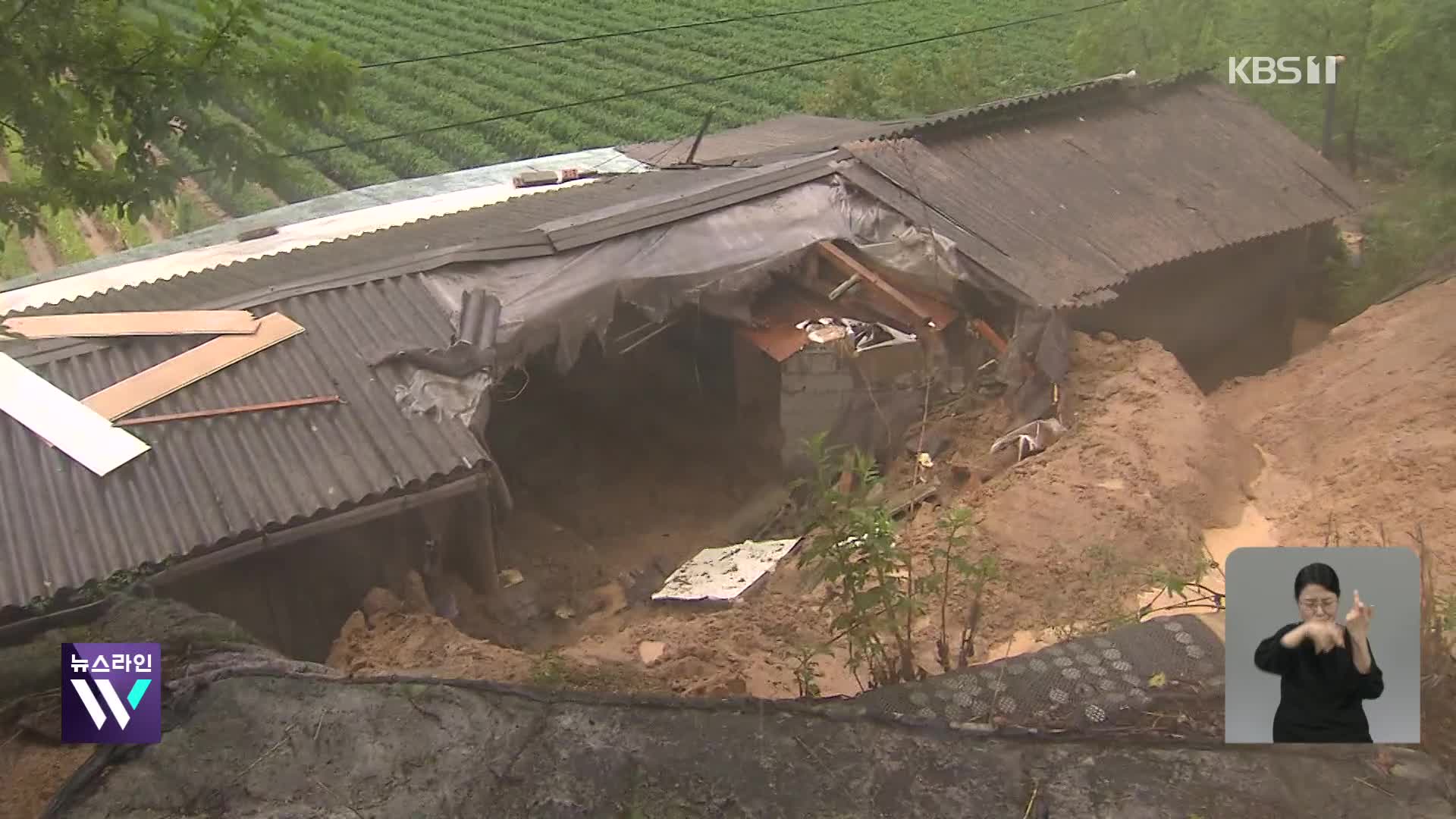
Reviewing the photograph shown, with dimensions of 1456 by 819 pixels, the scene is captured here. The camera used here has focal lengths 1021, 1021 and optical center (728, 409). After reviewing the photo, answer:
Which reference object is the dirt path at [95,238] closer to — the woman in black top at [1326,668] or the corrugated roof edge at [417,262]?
→ the corrugated roof edge at [417,262]

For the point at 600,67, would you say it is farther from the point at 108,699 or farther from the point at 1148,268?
the point at 108,699

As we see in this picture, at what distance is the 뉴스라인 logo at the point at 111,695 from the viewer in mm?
3129

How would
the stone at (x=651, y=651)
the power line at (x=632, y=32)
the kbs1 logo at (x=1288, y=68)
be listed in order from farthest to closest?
the power line at (x=632, y=32)
the kbs1 logo at (x=1288, y=68)
the stone at (x=651, y=651)

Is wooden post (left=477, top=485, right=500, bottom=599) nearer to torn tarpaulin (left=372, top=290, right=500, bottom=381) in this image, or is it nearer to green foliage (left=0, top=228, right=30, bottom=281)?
torn tarpaulin (left=372, top=290, right=500, bottom=381)

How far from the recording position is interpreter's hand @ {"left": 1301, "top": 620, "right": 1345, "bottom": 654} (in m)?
2.87

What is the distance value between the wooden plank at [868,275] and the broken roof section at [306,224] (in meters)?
4.37

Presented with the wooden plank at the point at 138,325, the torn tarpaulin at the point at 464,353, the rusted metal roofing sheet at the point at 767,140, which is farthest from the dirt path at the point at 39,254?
the torn tarpaulin at the point at 464,353

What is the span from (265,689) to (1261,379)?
8.86 m

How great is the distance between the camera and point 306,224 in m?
11.8

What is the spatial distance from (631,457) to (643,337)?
1366mm

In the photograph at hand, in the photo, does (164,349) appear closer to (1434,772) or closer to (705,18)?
(1434,772)

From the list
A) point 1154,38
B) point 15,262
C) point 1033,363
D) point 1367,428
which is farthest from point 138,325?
point 1154,38

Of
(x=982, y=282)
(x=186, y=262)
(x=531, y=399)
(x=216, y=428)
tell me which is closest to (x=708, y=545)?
(x=531, y=399)

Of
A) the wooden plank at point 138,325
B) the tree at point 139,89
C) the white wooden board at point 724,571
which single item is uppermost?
the tree at point 139,89
